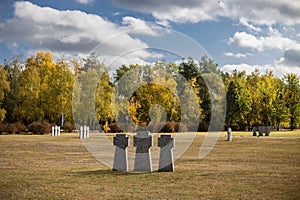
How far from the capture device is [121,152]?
1381 centimetres

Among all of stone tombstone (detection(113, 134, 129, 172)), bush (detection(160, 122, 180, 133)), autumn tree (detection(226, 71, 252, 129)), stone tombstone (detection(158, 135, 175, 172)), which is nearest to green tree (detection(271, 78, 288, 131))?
autumn tree (detection(226, 71, 252, 129))

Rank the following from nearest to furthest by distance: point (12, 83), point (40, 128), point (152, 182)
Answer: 1. point (152, 182)
2. point (40, 128)
3. point (12, 83)

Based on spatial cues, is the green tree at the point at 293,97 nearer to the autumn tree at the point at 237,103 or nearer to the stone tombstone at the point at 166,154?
the autumn tree at the point at 237,103

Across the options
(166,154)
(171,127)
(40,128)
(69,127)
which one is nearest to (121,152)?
(166,154)

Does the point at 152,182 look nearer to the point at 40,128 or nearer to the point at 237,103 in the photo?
the point at 40,128

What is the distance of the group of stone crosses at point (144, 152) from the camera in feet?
43.5

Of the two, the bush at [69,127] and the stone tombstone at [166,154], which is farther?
the bush at [69,127]

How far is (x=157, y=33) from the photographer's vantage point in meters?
20.7

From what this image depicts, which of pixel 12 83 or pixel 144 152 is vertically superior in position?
pixel 12 83

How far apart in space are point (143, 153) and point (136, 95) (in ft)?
102

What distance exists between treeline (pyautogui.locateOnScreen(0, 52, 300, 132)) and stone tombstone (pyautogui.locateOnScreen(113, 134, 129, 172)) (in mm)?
22246

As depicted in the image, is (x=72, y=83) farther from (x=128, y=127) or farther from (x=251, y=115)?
(x=251, y=115)

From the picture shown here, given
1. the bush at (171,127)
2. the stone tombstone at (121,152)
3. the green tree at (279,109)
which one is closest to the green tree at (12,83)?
the bush at (171,127)

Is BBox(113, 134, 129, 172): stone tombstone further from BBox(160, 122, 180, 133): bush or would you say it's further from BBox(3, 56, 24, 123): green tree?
BBox(3, 56, 24, 123): green tree
